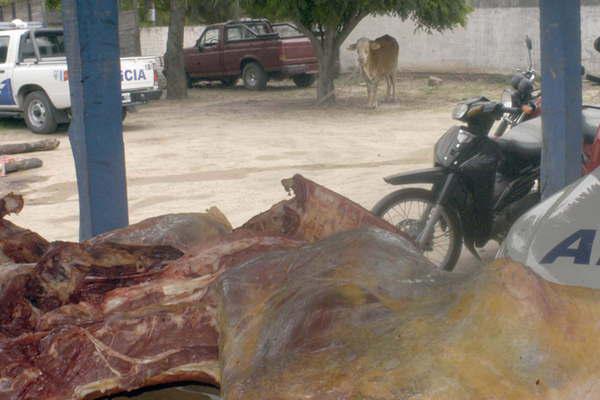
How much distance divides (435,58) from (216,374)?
24.4 metres

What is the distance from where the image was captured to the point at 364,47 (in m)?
18.8

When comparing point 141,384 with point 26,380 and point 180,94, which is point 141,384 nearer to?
point 26,380

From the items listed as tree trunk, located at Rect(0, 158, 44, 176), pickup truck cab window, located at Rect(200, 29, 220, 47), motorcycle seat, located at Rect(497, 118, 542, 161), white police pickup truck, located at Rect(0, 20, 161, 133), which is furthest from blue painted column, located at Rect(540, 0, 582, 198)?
pickup truck cab window, located at Rect(200, 29, 220, 47)

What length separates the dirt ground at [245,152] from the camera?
9.52 metres

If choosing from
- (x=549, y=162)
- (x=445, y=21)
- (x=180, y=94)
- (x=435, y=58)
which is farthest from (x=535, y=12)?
(x=549, y=162)

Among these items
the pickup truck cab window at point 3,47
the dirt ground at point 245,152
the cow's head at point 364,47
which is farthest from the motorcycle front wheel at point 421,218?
the cow's head at point 364,47

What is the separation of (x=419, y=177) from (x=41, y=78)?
438 inches

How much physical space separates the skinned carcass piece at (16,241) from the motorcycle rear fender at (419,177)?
10.7 ft

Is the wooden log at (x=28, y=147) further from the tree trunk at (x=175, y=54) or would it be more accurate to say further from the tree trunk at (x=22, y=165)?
the tree trunk at (x=175, y=54)

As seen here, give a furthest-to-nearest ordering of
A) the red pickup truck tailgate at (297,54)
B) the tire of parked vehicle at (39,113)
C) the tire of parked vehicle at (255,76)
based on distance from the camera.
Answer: the tire of parked vehicle at (255,76) → the red pickup truck tailgate at (297,54) → the tire of parked vehicle at (39,113)

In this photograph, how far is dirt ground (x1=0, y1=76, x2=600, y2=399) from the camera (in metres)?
9.45

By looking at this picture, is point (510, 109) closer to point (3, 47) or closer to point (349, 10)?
point (3, 47)

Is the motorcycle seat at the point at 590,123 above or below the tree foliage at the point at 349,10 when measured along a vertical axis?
below

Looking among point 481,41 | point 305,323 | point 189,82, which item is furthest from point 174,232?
point 189,82
